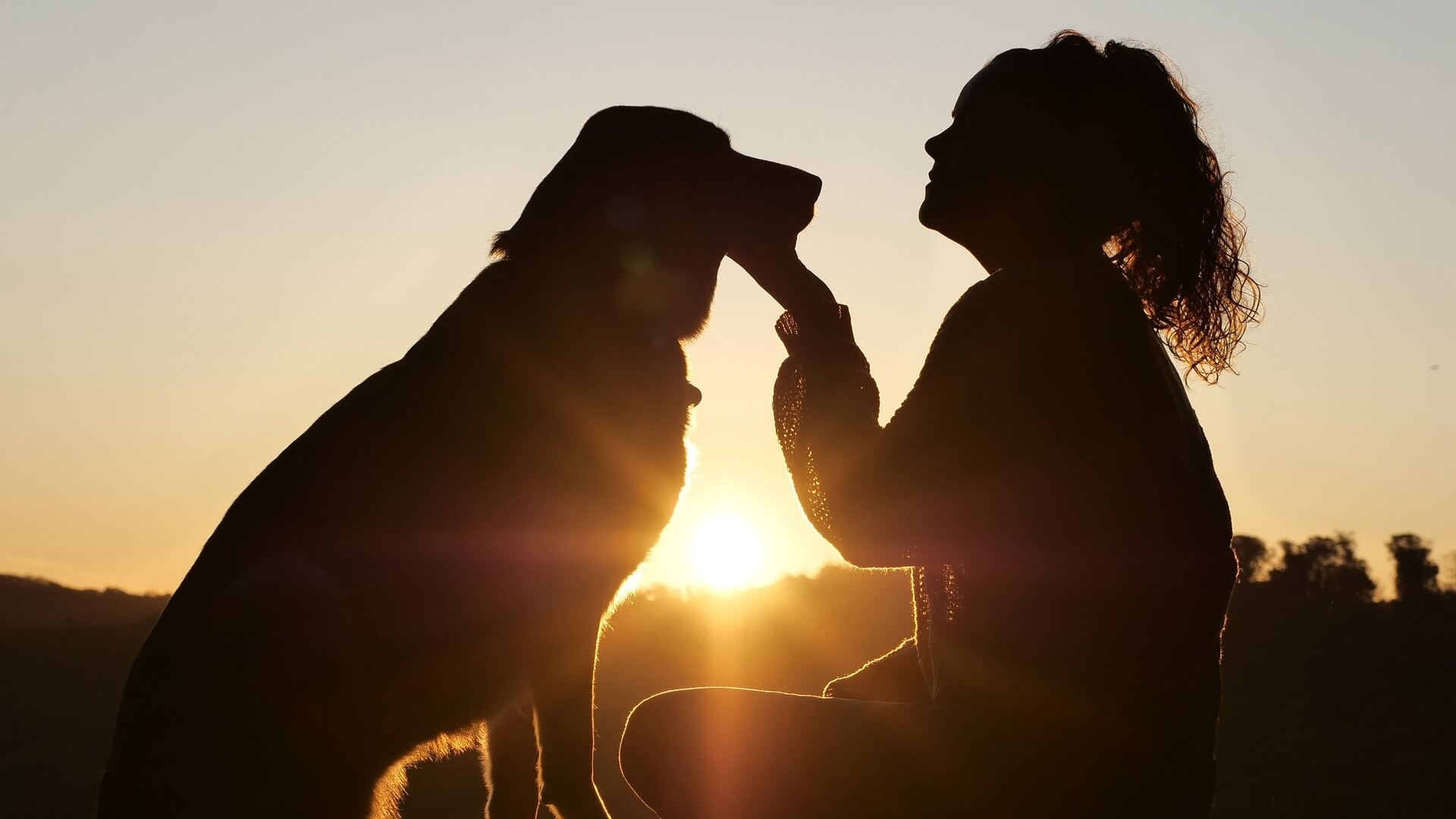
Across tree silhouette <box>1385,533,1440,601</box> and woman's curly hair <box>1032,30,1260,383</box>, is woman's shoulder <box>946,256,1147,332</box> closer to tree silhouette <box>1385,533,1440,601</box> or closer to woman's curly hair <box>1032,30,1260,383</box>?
woman's curly hair <box>1032,30,1260,383</box>

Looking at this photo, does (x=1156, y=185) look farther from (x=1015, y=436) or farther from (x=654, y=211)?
(x=654, y=211)

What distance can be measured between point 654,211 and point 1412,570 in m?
13.1

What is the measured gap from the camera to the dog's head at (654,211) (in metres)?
3.30

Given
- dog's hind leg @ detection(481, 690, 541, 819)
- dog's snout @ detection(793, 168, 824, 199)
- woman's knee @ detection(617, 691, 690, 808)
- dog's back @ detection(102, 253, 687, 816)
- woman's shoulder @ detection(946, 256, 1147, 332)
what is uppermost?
dog's snout @ detection(793, 168, 824, 199)

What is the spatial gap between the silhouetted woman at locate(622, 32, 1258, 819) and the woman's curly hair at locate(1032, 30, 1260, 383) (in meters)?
0.37

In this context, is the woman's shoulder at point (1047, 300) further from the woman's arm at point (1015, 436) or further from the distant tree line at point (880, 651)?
the distant tree line at point (880, 651)

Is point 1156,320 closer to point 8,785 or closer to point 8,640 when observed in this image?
point 8,785

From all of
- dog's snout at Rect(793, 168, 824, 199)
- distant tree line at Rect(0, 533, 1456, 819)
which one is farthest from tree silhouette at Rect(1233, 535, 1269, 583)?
dog's snout at Rect(793, 168, 824, 199)

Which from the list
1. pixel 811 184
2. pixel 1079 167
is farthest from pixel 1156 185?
pixel 811 184

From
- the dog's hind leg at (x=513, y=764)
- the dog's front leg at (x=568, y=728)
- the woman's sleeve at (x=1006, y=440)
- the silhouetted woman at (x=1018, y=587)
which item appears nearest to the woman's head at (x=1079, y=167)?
the silhouetted woman at (x=1018, y=587)

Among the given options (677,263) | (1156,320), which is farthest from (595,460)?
(1156,320)

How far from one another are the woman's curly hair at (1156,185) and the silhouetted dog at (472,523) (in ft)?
3.71

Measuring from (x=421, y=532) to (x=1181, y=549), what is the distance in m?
1.66

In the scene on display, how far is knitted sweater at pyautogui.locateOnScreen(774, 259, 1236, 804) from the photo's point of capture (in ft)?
6.62
